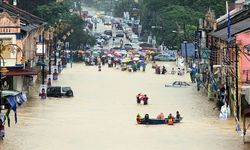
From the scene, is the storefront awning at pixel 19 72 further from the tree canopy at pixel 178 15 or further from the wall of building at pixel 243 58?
the tree canopy at pixel 178 15

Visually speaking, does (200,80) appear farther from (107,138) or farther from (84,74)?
(107,138)

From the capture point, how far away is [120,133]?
59250 mm

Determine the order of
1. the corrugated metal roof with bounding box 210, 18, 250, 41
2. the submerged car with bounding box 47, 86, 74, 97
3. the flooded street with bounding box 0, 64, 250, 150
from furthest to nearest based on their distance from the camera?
the submerged car with bounding box 47, 86, 74, 97 → the corrugated metal roof with bounding box 210, 18, 250, 41 → the flooded street with bounding box 0, 64, 250, 150

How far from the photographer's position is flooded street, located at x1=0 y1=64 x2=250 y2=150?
54281mm

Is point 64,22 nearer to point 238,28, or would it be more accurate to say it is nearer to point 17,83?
point 17,83

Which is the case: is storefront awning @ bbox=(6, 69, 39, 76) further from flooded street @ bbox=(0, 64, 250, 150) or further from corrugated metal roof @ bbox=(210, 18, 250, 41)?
corrugated metal roof @ bbox=(210, 18, 250, 41)

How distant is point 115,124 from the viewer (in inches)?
2520

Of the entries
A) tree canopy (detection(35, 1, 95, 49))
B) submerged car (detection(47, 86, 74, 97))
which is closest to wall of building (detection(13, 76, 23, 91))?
submerged car (detection(47, 86, 74, 97))

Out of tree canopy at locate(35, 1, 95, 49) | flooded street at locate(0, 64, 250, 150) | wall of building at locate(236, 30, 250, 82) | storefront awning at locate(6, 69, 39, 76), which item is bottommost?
flooded street at locate(0, 64, 250, 150)

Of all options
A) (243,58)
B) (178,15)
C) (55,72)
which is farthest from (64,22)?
(243,58)

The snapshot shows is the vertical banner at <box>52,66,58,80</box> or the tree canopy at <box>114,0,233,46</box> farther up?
the tree canopy at <box>114,0,233,46</box>

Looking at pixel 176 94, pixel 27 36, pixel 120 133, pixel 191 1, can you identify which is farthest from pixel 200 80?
pixel 191 1

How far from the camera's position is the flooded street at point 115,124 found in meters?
54.3

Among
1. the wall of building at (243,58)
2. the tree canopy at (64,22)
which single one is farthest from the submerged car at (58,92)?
the tree canopy at (64,22)
